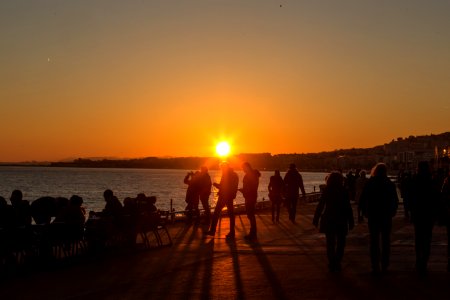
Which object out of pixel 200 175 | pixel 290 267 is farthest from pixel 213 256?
pixel 200 175

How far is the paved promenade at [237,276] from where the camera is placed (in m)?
9.59

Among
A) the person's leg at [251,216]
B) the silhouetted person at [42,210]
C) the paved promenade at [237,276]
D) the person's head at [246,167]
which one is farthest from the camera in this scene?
the person's head at [246,167]

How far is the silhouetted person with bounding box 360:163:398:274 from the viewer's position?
11.3 meters

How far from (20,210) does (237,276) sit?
4.56m

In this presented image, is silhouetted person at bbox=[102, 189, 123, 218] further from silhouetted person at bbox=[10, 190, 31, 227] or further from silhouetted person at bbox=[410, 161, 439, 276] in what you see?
silhouetted person at bbox=[410, 161, 439, 276]

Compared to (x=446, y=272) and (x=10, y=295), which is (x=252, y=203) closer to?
(x=446, y=272)

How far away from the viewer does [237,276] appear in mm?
11109

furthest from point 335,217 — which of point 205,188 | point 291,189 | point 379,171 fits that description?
point 205,188

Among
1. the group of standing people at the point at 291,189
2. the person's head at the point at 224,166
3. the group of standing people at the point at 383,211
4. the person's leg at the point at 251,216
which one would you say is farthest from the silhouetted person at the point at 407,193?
the person's head at the point at 224,166

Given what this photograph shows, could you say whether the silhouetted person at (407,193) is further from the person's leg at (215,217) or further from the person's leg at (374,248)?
the person's leg at (215,217)

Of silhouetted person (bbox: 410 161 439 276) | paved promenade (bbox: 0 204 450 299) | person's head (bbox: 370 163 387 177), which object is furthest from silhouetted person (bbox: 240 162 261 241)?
silhouetted person (bbox: 410 161 439 276)

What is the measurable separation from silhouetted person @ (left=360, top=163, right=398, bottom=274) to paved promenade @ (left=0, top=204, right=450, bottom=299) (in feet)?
1.32

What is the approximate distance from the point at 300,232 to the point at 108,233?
6.51 meters

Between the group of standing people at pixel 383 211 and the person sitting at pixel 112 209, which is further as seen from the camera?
the person sitting at pixel 112 209
